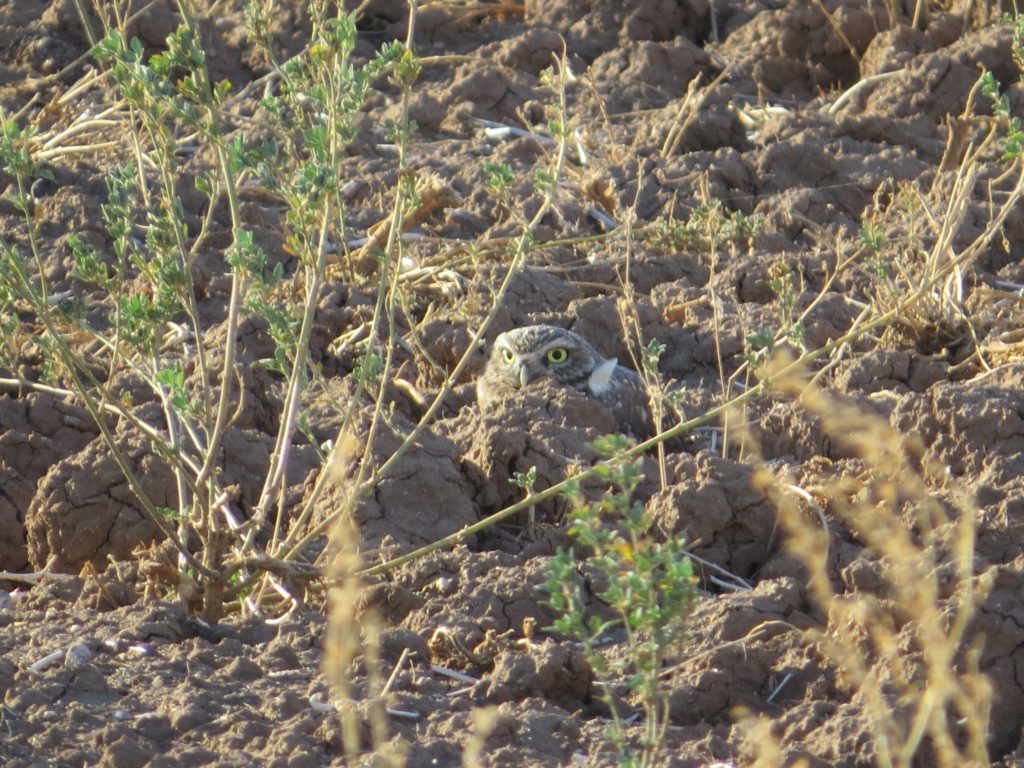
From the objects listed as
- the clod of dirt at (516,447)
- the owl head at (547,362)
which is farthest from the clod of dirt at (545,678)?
the owl head at (547,362)

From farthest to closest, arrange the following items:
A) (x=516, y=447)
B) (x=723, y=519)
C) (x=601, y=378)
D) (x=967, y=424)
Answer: (x=601, y=378) → (x=516, y=447) → (x=967, y=424) → (x=723, y=519)

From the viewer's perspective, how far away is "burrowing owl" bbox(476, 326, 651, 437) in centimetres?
607

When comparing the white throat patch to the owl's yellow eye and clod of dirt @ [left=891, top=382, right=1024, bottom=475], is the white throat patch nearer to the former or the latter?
the owl's yellow eye

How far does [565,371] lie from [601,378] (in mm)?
148

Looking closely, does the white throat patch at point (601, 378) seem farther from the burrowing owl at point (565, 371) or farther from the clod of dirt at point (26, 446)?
the clod of dirt at point (26, 446)

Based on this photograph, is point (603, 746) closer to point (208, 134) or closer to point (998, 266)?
point (208, 134)

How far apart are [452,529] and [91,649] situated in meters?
1.25

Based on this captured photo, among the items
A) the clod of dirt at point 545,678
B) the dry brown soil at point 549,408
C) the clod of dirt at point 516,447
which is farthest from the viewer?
the clod of dirt at point 516,447

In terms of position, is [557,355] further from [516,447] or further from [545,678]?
[545,678]

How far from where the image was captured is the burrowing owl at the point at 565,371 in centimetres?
607

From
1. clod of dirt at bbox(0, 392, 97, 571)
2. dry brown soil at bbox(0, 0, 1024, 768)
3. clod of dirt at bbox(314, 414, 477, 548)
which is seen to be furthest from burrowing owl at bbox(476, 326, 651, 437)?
clod of dirt at bbox(0, 392, 97, 571)

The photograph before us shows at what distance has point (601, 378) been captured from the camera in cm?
619

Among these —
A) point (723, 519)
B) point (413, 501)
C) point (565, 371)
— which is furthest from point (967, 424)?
point (565, 371)

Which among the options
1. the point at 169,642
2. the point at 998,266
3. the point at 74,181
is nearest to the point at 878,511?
the point at 169,642
